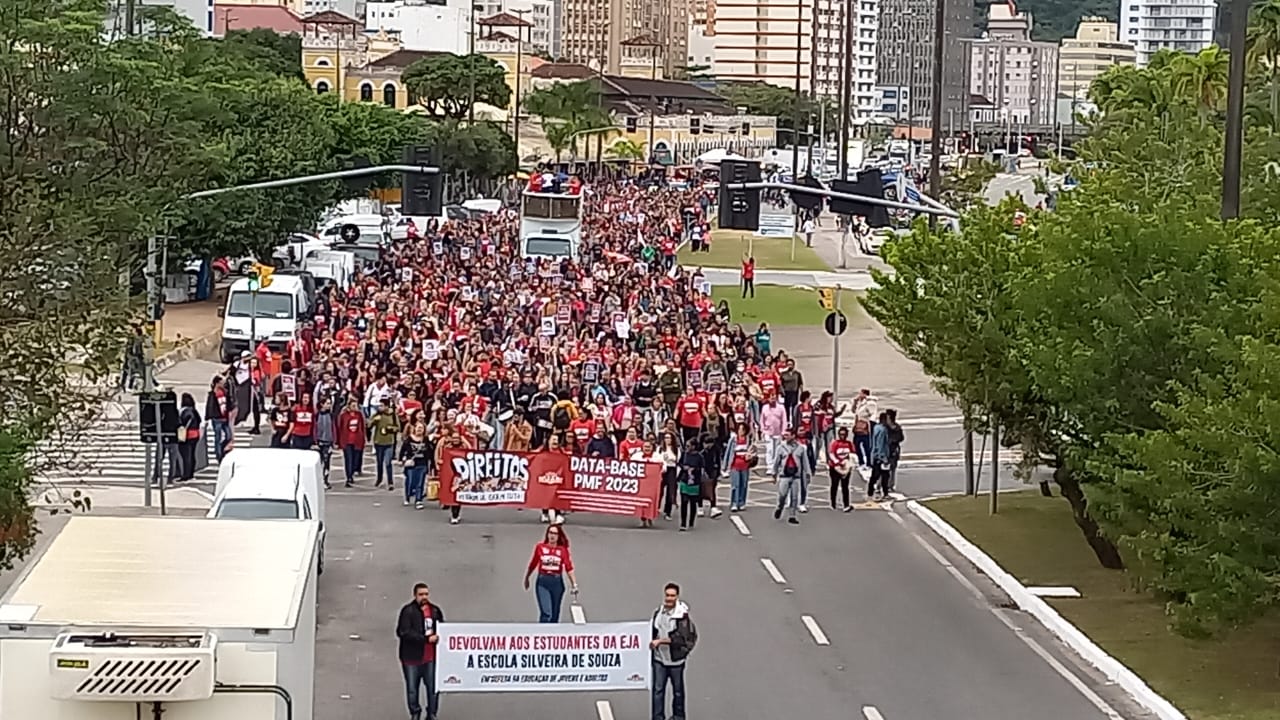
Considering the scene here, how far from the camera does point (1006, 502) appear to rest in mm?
31203

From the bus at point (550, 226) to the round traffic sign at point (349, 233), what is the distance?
5.22 meters

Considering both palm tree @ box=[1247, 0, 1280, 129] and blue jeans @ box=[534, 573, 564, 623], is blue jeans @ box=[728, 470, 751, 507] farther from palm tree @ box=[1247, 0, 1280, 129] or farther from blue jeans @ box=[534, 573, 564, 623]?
palm tree @ box=[1247, 0, 1280, 129]

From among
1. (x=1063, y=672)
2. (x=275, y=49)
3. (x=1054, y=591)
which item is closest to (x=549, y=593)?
(x=1063, y=672)

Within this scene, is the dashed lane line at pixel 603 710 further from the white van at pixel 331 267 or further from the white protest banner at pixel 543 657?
the white van at pixel 331 267

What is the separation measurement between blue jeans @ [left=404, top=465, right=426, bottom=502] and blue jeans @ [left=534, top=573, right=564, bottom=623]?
9076 millimetres

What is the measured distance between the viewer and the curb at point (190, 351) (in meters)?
43.6

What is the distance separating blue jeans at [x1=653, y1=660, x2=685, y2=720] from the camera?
17.9 metres

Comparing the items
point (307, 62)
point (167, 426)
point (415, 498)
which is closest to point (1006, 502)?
point (415, 498)

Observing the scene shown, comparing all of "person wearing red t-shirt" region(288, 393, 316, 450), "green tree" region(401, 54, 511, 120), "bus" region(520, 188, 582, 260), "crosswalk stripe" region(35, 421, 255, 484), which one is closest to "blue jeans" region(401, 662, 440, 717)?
"crosswalk stripe" region(35, 421, 255, 484)

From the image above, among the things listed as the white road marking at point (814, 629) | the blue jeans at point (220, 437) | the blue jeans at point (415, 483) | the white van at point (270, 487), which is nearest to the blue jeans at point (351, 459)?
the blue jeans at point (220, 437)

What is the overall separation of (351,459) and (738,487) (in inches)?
225

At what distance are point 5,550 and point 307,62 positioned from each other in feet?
469

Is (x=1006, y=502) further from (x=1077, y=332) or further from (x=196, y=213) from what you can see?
(x=196, y=213)

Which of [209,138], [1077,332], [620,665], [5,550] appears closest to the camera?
[620,665]
